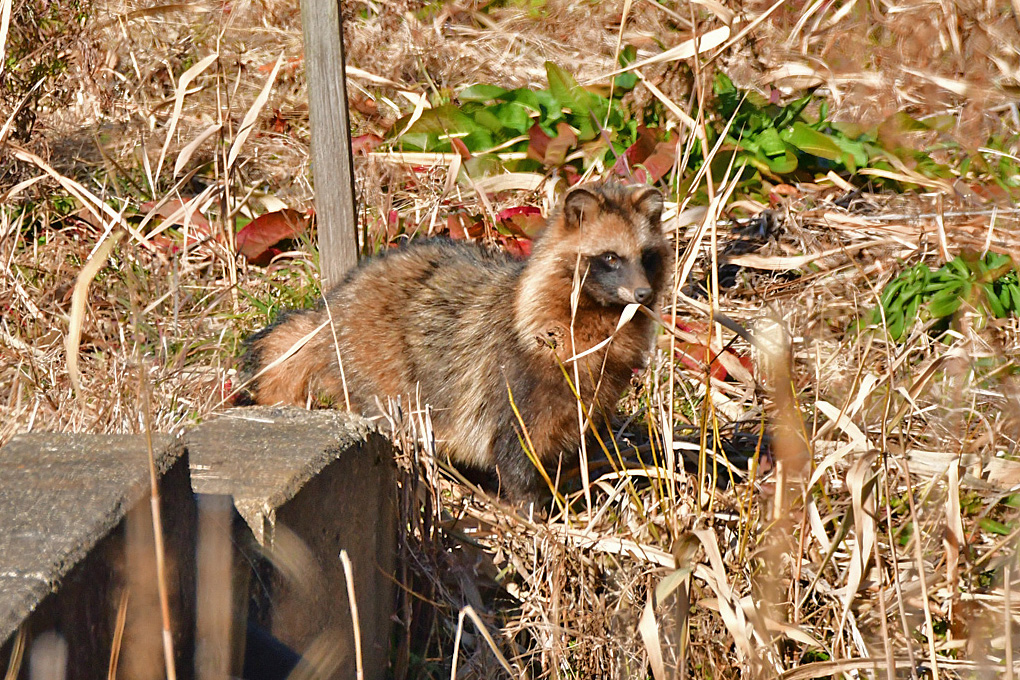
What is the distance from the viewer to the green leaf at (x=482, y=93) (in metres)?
6.00

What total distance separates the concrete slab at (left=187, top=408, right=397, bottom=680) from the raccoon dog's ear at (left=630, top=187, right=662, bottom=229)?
1.46 meters

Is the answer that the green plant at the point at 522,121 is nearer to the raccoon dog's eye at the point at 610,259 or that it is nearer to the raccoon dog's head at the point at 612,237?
the raccoon dog's head at the point at 612,237

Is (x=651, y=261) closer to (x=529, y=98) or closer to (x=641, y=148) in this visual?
(x=641, y=148)

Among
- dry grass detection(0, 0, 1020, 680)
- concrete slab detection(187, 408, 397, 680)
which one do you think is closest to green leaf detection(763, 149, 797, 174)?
dry grass detection(0, 0, 1020, 680)

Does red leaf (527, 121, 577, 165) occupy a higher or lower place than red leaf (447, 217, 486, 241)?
higher

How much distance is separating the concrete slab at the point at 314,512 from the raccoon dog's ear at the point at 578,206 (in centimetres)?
125

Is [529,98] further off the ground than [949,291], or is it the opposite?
[529,98]

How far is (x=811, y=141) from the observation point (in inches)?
223

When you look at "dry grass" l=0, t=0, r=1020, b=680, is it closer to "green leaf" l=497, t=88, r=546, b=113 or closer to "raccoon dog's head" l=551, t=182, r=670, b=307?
"raccoon dog's head" l=551, t=182, r=670, b=307

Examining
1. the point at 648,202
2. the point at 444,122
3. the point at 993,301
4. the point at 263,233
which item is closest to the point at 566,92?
the point at 444,122

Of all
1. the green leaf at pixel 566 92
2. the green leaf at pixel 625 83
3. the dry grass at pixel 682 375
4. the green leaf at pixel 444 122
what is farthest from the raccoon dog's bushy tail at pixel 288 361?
the green leaf at pixel 625 83

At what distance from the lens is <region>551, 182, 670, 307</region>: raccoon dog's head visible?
12.6ft

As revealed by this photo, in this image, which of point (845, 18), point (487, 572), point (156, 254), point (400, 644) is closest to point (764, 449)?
point (487, 572)

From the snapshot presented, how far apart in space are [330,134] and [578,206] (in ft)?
3.36
